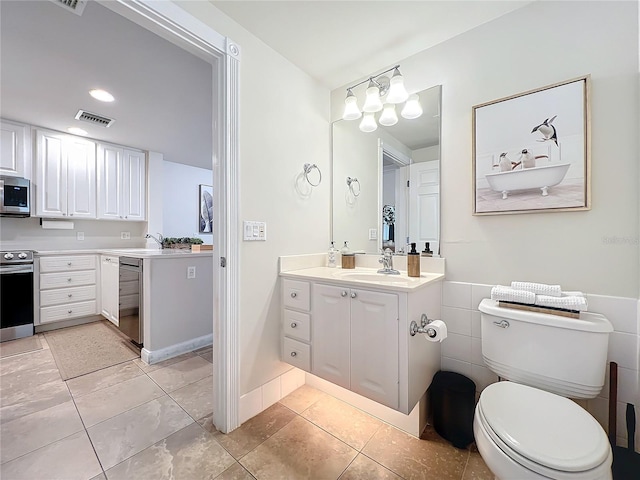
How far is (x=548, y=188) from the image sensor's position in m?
1.30

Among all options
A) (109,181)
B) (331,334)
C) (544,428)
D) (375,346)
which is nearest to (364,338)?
(375,346)

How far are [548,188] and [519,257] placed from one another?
14.4 inches

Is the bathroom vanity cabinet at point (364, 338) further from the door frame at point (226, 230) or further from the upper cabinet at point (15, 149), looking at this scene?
the upper cabinet at point (15, 149)

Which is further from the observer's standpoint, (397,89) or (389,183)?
(389,183)

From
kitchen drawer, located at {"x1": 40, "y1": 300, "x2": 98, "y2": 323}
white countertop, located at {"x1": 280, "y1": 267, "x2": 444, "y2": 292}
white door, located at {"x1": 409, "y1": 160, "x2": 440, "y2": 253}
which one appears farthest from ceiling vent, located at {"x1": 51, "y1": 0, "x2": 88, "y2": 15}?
kitchen drawer, located at {"x1": 40, "y1": 300, "x2": 98, "y2": 323}

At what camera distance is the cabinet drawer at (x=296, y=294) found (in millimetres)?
1615

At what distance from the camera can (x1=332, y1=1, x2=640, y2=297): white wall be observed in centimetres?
116

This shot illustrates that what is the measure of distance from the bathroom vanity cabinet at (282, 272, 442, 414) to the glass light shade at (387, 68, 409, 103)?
1150mm

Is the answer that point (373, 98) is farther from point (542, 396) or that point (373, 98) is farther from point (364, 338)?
point (542, 396)

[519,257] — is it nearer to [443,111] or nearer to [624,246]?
[624,246]

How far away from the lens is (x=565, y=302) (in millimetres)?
1123

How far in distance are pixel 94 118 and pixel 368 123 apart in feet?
9.40

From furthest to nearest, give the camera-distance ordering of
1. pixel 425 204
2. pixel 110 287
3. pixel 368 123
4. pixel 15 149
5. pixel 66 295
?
pixel 66 295
pixel 110 287
pixel 15 149
pixel 368 123
pixel 425 204

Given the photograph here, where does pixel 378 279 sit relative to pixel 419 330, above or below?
above
